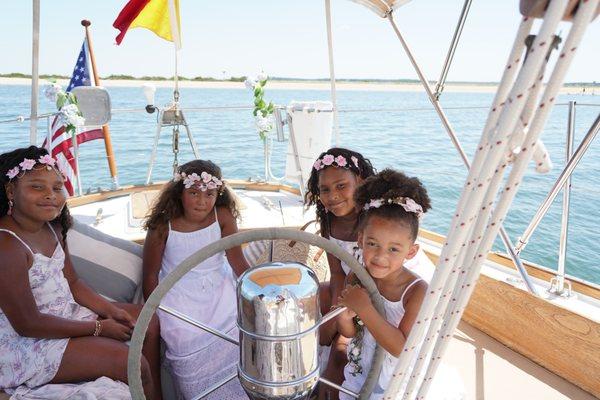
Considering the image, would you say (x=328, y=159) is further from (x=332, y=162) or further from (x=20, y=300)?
(x=20, y=300)

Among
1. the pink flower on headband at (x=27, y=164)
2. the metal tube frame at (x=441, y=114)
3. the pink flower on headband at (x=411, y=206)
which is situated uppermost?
the metal tube frame at (x=441, y=114)

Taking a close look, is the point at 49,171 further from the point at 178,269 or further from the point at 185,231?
the point at 178,269

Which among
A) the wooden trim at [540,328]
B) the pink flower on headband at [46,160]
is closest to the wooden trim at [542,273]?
the wooden trim at [540,328]

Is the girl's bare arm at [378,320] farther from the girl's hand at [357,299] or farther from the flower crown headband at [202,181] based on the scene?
the flower crown headband at [202,181]

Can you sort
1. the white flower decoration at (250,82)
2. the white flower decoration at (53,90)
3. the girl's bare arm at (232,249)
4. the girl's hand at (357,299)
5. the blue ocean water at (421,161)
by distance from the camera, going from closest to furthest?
the girl's hand at (357,299)
the girl's bare arm at (232,249)
the white flower decoration at (53,90)
the white flower decoration at (250,82)
the blue ocean water at (421,161)

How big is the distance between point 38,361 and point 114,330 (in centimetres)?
22

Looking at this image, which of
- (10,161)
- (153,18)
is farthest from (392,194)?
(153,18)

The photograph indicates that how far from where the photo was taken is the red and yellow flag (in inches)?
111

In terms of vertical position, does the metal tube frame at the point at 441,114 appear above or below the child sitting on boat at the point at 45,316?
above

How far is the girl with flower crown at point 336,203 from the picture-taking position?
63.2 inches

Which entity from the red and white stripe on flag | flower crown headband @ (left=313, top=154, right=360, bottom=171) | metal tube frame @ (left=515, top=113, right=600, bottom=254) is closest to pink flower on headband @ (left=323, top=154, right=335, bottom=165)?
flower crown headband @ (left=313, top=154, right=360, bottom=171)

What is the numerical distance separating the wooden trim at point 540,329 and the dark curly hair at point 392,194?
0.66 meters

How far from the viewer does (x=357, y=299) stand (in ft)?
2.86

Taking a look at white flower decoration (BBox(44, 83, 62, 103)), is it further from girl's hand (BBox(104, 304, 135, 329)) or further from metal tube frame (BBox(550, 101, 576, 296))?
metal tube frame (BBox(550, 101, 576, 296))
